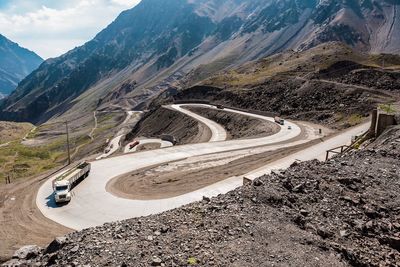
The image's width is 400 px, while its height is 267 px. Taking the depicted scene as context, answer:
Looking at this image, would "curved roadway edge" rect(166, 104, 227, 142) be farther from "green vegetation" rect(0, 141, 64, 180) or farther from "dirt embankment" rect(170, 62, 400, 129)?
"green vegetation" rect(0, 141, 64, 180)

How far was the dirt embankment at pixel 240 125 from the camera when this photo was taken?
70062mm

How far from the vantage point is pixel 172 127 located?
98000mm

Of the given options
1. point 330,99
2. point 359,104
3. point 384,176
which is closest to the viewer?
point 384,176

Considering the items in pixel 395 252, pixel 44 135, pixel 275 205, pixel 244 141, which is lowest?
pixel 44 135

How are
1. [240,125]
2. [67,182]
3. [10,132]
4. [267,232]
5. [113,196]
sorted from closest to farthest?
1. [267,232]
2. [67,182]
3. [113,196]
4. [240,125]
5. [10,132]

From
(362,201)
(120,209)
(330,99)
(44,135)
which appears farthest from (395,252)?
(44,135)

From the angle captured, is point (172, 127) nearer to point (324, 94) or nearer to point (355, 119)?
point (324, 94)

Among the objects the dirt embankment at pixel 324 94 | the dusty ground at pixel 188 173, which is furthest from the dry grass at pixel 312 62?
the dusty ground at pixel 188 173

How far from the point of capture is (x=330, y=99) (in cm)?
7919

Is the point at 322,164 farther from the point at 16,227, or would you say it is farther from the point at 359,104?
the point at 359,104

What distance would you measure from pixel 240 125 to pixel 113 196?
50.5 metres

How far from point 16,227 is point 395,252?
23464mm

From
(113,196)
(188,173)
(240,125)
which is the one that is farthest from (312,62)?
(113,196)

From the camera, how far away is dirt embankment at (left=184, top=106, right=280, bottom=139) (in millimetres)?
70062
